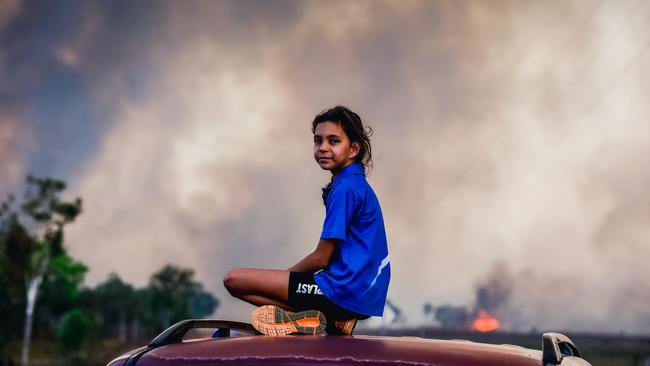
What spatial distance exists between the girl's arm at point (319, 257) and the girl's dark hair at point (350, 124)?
570mm

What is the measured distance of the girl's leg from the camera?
9.31 feet

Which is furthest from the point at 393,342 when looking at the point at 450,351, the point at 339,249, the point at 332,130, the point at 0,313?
the point at 0,313

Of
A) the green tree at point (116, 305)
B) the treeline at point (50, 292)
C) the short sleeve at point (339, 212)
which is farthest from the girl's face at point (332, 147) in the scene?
the green tree at point (116, 305)

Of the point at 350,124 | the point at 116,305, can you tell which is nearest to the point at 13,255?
the point at 116,305

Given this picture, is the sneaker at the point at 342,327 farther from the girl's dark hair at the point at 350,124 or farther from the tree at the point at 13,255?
the tree at the point at 13,255

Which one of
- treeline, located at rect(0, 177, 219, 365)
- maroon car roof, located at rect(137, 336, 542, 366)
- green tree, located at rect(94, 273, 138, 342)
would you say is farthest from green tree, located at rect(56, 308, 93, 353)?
maroon car roof, located at rect(137, 336, 542, 366)

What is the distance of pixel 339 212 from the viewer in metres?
3.03

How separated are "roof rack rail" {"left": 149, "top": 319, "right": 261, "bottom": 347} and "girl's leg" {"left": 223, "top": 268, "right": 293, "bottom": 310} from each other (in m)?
0.12

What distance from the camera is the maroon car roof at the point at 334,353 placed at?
76.7 inches

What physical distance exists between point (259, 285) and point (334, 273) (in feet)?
1.00

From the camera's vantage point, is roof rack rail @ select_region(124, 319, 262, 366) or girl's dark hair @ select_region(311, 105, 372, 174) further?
girl's dark hair @ select_region(311, 105, 372, 174)

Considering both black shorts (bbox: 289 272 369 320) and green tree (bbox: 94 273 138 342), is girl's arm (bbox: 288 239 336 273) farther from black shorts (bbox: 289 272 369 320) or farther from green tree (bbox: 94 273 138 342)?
green tree (bbox: 94 273 138 342)

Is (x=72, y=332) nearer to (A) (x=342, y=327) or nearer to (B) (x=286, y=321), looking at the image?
(A) (x=342, y=327)

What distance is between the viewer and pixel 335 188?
10.3ft
